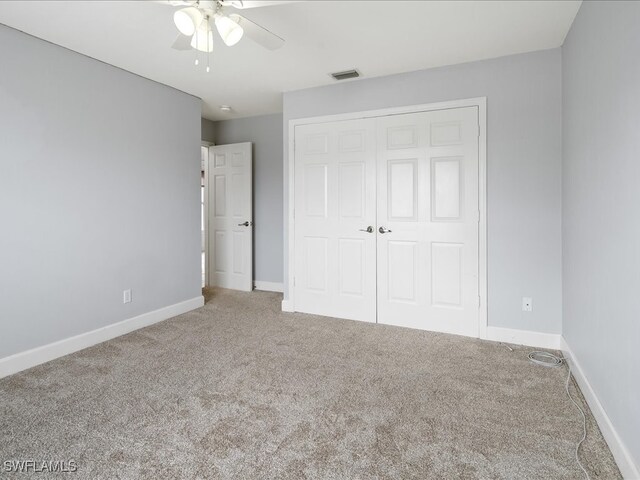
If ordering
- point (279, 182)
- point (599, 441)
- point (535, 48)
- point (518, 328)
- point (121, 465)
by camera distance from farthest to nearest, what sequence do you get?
point (279, 182) → point (518, 328) → point (535, 48) → point (599, 441) → point (121, 465)

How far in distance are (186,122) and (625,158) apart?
3.89 meters

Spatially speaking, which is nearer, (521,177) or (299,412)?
(299,412)

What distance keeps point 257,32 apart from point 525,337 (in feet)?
9.99

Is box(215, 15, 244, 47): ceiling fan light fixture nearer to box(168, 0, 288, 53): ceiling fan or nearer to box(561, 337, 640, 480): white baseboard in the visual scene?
box(168, 0, 288, 53): ceiling fan

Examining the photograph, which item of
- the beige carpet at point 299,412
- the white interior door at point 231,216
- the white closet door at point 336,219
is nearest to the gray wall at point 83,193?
the beige carpet at point 299,412

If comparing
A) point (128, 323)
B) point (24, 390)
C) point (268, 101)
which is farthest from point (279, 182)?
point (24, 390)

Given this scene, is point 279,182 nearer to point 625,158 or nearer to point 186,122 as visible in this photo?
point 186,122

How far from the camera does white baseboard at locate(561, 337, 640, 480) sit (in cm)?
147

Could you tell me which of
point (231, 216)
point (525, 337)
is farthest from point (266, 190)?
point (525, 337)

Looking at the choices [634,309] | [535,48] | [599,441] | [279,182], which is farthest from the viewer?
[279,182]

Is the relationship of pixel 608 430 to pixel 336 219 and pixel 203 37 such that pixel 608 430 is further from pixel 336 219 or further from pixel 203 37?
pixel 203 37

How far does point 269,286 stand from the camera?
519 centimetres

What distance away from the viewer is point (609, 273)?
5.83ft

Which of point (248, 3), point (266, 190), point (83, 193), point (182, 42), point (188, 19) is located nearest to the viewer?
point (188, 19)
